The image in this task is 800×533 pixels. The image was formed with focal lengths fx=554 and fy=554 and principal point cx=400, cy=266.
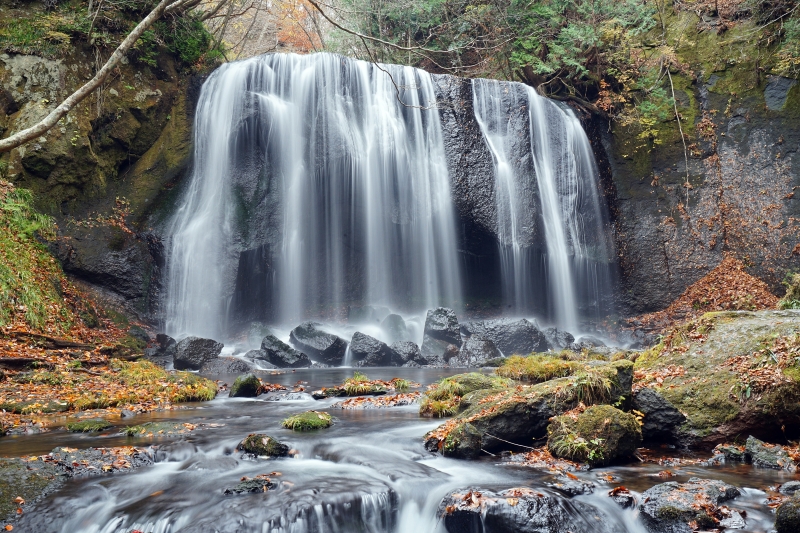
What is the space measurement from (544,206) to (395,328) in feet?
20.8

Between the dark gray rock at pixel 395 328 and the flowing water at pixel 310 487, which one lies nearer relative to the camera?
the flowing water at pixel 310 487

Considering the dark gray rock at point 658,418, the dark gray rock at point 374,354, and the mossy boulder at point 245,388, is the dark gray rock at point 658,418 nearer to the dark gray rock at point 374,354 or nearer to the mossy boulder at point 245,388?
the mossy boulder at point 245,388

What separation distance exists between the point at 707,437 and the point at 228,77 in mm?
17079

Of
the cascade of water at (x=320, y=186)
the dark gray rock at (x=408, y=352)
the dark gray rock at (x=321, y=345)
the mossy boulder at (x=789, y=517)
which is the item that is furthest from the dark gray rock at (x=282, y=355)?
the mossy boulder at (x=789, y=517)

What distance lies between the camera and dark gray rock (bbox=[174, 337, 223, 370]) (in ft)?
41.4

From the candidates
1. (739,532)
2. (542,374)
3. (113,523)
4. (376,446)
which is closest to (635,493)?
(739,532)

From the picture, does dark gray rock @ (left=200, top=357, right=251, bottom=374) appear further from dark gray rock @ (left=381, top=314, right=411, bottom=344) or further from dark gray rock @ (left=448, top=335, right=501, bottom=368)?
dark gray rock @ (left=448, top=335, right=501, bottom=368)

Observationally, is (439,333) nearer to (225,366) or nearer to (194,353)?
(225,366)

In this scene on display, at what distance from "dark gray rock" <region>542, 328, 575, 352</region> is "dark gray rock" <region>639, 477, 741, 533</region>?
11026mm

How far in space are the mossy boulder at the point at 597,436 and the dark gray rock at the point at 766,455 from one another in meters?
0.97

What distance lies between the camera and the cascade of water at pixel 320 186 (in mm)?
17500

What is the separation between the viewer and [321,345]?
1450cm

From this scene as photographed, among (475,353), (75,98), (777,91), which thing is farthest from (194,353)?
(777,91)

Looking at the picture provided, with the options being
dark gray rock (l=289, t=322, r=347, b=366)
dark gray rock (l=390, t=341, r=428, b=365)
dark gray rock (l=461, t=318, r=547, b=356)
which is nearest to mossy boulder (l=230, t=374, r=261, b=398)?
dark gray rock (l=289, t=322, r=347, b=366)
